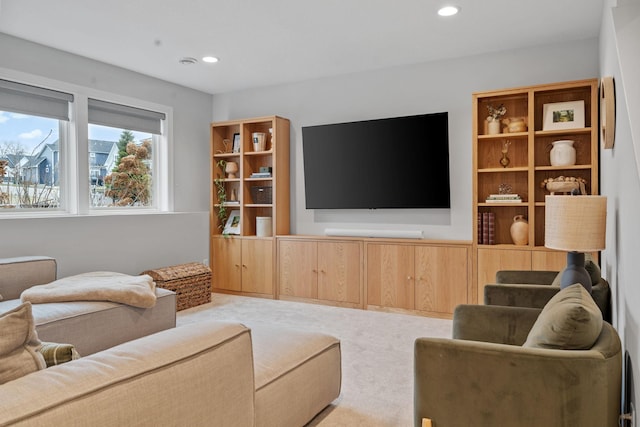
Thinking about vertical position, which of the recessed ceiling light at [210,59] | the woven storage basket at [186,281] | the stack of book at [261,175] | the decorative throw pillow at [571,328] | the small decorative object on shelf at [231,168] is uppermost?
the recessed ceiling light at [210,59]

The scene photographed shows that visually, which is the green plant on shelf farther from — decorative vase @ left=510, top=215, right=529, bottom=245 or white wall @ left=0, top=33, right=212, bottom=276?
decorative vase @ left=510, top=215, right=529, bottom=245

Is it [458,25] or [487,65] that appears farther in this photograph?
[487,65]

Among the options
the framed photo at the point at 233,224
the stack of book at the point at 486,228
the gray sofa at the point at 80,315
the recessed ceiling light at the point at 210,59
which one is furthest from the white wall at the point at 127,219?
the stack of book at the point at 486,228

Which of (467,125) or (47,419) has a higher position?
(467,125)

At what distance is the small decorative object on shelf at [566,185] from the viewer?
374 centimetres

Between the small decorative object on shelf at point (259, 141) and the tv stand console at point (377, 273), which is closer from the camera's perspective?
the tv stand console at point (377, 273)

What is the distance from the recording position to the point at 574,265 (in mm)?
2291

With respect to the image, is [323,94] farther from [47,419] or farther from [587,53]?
[47,419]

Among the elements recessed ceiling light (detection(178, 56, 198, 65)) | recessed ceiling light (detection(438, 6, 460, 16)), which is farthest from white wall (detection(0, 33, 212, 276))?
recessed ceiling light (detection(438, 6, 460, 16))

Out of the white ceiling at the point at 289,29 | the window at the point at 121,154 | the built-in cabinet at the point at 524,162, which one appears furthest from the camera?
the window at the point at 121,154

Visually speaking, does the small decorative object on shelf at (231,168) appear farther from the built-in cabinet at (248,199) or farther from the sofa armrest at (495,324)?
the sofa armrest at (495,324)

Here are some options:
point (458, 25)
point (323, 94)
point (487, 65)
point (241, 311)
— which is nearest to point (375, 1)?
point (458, 25)

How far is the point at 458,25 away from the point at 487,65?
87 cm

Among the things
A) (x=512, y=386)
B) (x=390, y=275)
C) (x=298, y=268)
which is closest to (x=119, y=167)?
(x=298, y=268)
